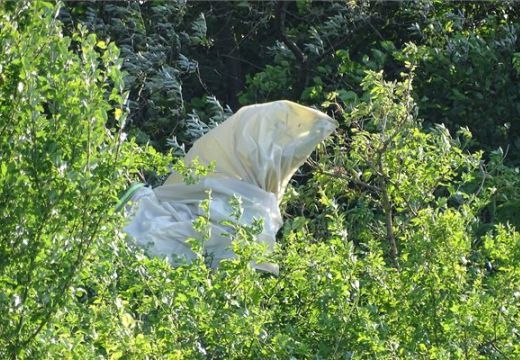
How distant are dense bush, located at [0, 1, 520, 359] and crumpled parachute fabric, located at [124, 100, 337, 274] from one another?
0.66 meters

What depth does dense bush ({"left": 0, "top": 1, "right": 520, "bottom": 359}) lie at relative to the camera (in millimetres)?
3023

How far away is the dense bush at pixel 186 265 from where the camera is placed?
3.02m

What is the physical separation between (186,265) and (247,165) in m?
2.12

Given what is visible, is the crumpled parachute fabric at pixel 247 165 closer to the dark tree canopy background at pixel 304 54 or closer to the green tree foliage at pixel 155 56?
the dark tree canopy background at pixel 304 54

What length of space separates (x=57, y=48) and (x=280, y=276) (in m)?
1.13

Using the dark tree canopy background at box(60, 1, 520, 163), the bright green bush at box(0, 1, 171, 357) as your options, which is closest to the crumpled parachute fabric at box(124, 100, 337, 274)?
the dark tree canopy background at box(60, 1, 520, 163)

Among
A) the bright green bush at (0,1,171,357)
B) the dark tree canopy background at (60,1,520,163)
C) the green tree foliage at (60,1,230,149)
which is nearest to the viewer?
the bright green bush at (0,1,171,357)

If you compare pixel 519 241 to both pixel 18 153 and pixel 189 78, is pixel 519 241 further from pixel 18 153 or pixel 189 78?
pixel 189 78

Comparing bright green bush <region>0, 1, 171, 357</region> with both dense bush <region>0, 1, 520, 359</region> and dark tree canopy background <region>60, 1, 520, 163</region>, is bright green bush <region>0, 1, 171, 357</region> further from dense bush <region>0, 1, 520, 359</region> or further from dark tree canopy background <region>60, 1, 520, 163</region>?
dark tree canopy background <region>60, 1, 520, 163</region>

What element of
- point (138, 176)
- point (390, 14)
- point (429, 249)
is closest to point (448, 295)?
point (429, 249)

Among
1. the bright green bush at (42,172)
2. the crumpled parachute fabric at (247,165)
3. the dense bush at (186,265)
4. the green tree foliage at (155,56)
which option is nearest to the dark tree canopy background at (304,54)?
the green tree foliage at (155,56)

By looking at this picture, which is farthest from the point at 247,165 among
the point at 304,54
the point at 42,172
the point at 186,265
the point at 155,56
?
the point at 42,172

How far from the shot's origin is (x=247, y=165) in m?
5.93

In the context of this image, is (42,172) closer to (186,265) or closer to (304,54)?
(186,265)
